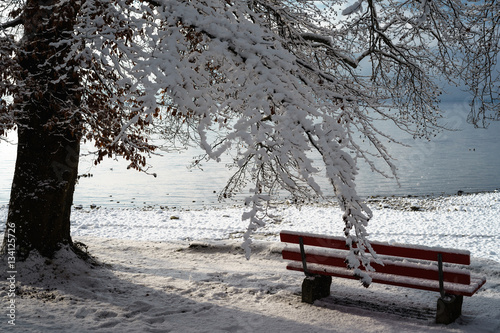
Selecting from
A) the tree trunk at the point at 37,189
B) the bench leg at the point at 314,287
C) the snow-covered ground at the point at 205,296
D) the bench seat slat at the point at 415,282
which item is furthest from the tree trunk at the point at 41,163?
the bench seat slat at the point at 415,282

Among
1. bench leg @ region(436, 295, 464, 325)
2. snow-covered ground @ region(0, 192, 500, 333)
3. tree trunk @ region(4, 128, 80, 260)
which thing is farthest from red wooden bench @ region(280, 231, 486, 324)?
tree trunk @ region(4, 128, 80, 260)

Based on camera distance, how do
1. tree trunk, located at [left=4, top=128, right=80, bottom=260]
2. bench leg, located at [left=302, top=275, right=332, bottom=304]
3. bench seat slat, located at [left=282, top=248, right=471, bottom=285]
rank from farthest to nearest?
tree trunk, located at [left=4, top=128, right=80, bottom=260] < bench leg, located at [left=302, top=275, right=332, bottom=304] < bench seat slat, located at [left=282, top=248, right=471, bottom=285]

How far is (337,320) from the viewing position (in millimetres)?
4980

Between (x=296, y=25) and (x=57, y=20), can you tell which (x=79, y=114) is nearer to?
(x=57, y=20)

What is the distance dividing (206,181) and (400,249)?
20037 millimetres

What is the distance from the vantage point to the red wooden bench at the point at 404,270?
477cm

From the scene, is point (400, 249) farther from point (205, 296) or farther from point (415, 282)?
point (205, 296)

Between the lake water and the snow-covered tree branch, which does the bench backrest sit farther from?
the lake water

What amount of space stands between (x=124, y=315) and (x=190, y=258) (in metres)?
3.16

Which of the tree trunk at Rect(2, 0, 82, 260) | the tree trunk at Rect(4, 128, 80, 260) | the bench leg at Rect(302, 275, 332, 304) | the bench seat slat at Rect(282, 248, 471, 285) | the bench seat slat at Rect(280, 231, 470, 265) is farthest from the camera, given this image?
the tree trunk at Rect(4, 128, 80, 260)

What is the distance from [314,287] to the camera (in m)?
5.49

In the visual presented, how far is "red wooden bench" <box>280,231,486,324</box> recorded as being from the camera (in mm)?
4766

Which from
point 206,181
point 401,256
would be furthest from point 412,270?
point 206,181

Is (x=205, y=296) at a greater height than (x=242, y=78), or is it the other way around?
(x=242, y=78)
